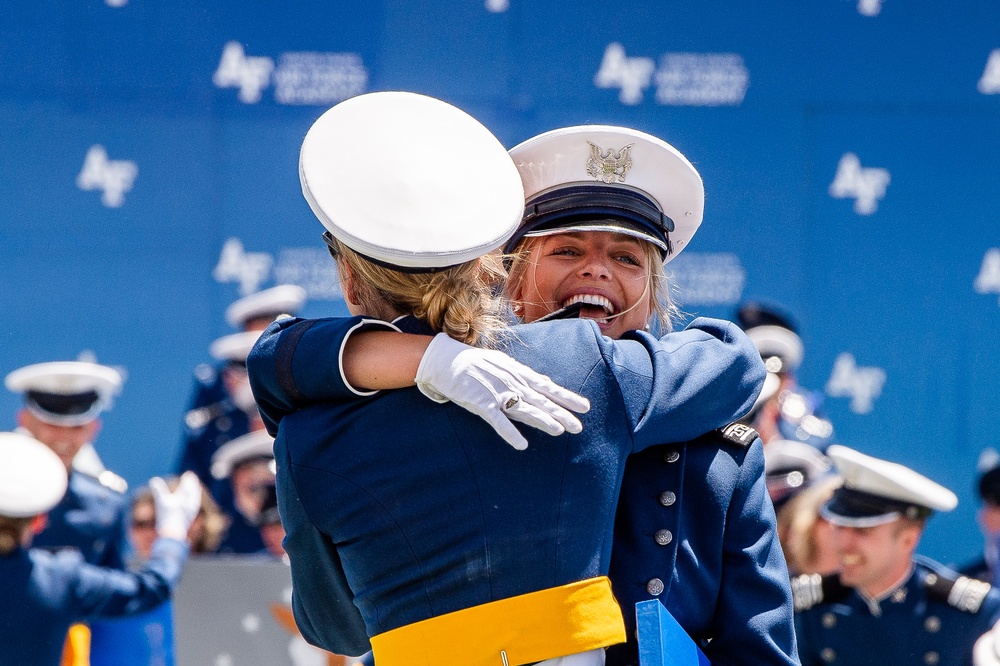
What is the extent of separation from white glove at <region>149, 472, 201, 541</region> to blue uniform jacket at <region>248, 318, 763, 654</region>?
8.58 ft

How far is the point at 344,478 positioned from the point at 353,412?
0.07 metres

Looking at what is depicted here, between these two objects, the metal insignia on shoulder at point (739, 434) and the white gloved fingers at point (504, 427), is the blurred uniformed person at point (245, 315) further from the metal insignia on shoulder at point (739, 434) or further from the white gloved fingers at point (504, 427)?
the white gloved fingers at point (504, 427)

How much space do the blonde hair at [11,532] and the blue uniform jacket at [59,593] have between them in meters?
0.02

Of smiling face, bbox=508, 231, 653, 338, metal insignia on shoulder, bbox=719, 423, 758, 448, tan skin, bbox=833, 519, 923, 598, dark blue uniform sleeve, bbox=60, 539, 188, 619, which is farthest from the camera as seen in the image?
tan skin, bbox=833, 519, 923, 598

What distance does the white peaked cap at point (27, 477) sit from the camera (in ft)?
12.3

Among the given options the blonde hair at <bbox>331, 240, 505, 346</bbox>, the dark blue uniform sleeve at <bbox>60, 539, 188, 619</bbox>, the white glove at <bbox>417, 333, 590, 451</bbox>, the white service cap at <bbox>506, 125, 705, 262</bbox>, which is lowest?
the white glove at <bbox>417, 333, 590, 451</bbox>

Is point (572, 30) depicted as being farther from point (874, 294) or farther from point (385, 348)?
point (385, 348)

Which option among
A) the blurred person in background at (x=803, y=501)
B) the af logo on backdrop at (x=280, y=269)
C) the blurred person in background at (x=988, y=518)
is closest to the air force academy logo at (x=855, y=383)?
the blurred person in background at (x=803, y=501)

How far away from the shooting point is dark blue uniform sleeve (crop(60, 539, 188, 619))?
3834 mm

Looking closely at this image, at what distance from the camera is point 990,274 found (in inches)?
151

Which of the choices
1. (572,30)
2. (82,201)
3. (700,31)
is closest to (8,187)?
(82,201)

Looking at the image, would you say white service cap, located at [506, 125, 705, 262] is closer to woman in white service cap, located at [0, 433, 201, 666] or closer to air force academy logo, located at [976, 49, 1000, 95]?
woman in white service cap, located at [0, 433, 201, 666]

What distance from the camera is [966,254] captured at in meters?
3.86

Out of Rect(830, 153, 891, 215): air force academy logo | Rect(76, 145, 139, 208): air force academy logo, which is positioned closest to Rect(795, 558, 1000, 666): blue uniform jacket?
Rect(830, 153, 891, 215): air force academy logo
